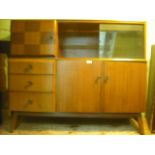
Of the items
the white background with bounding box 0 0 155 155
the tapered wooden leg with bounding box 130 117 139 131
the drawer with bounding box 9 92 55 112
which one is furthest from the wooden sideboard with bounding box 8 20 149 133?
the white background with bounding box 0 0 155 155

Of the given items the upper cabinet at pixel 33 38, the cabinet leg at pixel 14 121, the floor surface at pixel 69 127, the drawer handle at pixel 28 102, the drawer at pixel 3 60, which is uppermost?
the upper cabinet at pixel 33 38

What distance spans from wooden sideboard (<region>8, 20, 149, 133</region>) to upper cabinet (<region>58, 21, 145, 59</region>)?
3.9 inches

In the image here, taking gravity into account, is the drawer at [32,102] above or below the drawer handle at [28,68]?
below

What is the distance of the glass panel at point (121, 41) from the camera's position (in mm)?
1841

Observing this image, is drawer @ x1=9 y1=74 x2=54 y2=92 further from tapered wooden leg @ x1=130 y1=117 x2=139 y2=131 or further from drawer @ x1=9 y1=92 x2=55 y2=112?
tapered wooden leg @ x1=130 y1=117 x2=139 y2=131

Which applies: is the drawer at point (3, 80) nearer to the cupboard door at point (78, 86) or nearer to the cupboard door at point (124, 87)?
the cupboard door at point (78, 86)

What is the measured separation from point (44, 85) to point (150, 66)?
105 cm

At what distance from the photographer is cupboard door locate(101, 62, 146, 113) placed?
170 centimetres
